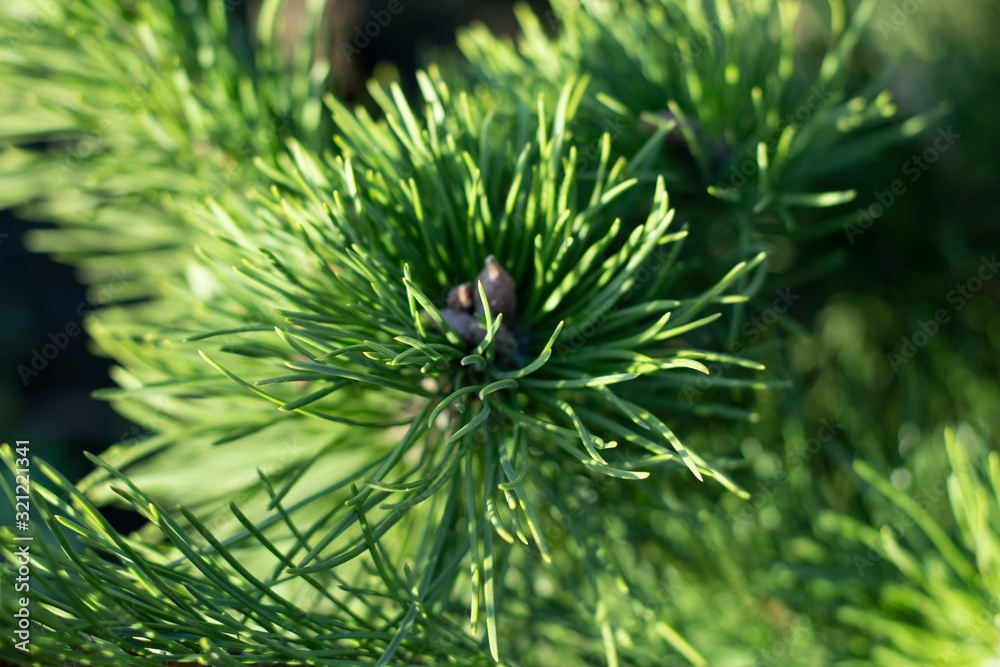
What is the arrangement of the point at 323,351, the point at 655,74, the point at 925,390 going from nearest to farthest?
the point at 323,351, the point at 655,74, the point at 925,390

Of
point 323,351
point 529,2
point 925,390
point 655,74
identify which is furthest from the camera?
point 529,2

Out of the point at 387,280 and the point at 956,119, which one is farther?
the point at 956,119

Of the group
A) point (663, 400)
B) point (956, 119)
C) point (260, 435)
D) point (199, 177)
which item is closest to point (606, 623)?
point (663, 400)

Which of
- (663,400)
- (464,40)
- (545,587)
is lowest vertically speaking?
(545,587)

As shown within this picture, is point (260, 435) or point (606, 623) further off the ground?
point (260, 435)

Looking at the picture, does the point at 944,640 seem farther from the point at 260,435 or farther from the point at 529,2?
the point at 529,2
